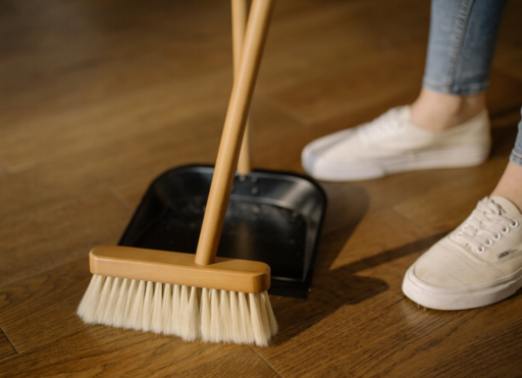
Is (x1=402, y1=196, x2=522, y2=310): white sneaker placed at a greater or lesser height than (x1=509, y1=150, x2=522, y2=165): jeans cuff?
lesser

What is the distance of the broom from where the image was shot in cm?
73

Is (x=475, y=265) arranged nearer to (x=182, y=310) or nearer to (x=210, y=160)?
(x=182, y=310)

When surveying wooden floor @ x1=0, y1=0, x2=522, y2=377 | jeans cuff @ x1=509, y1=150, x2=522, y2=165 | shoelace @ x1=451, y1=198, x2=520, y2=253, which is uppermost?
jeans cuff @ x1=509, y1=150, x2=522, y2=165

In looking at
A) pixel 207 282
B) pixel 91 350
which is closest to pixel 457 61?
pixel 207 282

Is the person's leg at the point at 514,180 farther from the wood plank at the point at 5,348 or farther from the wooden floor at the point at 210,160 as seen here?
the wood plank at the point at 5,348

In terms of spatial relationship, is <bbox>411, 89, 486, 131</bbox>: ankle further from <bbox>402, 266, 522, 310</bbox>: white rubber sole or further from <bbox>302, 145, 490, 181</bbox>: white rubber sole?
<bbox>402, 266, 522, 310</bbox>: white rubber sole

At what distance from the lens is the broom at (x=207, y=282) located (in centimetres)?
73

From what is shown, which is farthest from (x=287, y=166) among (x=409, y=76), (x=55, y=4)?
(x=55, y=4)

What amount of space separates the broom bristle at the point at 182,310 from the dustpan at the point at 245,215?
110 millimetres

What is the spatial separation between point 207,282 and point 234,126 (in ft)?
0.53

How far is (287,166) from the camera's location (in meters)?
1.14

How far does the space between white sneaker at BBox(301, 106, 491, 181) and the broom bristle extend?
0.37m

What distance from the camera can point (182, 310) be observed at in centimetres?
77

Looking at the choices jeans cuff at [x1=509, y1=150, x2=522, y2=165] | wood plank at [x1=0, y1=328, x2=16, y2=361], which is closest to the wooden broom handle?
wood plank at [x1=0, y1=328, x2=16, y2=361]
